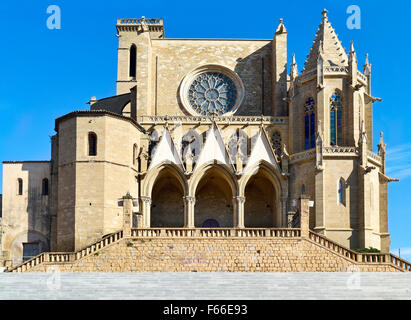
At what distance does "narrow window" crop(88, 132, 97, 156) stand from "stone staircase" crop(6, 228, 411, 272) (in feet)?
24.3

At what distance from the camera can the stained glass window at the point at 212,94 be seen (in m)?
49.2

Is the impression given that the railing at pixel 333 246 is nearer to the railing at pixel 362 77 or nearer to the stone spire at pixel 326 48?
the stone spire at pixel 326 48

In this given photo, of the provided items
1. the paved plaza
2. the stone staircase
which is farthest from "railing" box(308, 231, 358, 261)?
the paved plaza

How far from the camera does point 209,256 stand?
34.0 metres

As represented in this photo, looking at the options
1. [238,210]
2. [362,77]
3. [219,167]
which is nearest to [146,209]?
[219,167]

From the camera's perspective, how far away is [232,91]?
49656mm

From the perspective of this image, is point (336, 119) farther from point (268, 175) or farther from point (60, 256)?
point (60, 256)

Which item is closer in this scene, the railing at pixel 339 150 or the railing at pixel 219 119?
the railing at pixel 339 150

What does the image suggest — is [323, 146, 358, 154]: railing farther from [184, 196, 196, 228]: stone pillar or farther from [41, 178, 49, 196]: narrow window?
[41, 178, 49, 196]: narrow window

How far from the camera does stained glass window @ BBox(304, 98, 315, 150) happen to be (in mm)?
43188

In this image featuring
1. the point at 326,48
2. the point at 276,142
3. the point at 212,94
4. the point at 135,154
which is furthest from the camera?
the point at 212,94

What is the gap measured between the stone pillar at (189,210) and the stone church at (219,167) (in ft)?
0.19

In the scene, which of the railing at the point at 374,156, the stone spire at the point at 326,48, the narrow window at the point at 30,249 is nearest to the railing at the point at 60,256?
the narrow window at the point at 30,249

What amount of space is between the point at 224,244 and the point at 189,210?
813cm
